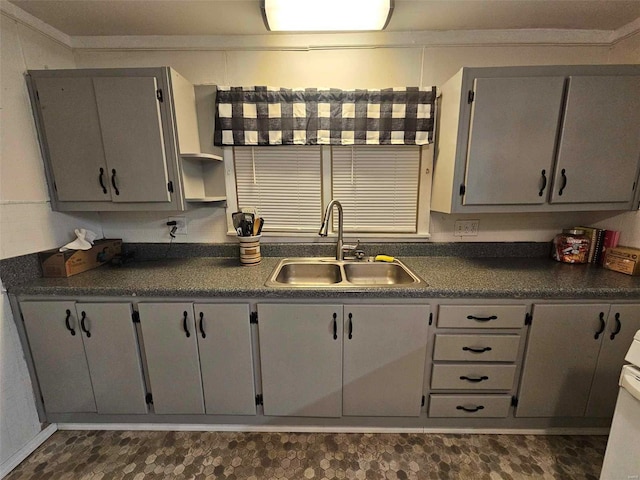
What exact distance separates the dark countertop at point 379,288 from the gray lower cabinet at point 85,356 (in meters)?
0.11

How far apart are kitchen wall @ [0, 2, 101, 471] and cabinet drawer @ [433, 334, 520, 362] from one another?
2.28 meters

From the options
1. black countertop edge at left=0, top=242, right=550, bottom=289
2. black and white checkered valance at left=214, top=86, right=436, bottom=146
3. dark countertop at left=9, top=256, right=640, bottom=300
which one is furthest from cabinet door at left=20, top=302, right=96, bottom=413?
black and white checkered valance at left=214, top=86, right=436, bottom=146

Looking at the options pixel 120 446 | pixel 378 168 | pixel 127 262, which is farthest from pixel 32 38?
pixel 120 446

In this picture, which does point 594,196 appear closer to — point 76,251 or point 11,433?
point 76,251

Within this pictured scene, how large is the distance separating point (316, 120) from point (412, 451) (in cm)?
202

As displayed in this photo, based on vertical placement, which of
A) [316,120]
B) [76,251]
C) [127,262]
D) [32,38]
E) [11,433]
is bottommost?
[11,433]

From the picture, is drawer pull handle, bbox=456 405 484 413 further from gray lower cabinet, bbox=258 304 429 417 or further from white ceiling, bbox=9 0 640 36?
white ceiling, bbox=9 0 640 36

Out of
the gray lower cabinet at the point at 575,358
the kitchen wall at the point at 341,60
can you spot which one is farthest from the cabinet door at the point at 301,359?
the kitchen wall at the point at 341,60

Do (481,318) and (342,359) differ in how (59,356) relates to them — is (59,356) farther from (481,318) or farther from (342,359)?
(481,318)

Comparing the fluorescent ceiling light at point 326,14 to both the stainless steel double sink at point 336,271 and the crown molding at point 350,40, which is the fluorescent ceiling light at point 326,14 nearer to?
the crown molding at point 350,40

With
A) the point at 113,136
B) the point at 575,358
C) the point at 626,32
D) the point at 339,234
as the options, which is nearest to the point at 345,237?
the point at 339,234

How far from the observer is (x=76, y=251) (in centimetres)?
156

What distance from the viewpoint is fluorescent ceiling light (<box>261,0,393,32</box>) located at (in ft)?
4.16

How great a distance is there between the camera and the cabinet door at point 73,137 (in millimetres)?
1435
